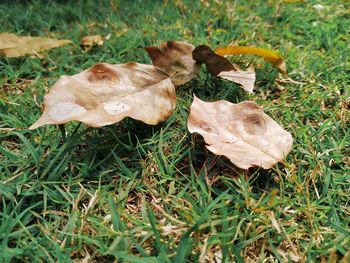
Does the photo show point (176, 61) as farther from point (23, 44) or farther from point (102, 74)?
point (23, 44)

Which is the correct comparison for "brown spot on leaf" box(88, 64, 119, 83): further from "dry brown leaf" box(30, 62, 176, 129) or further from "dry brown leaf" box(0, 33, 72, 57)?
"dry brown leaf" box(0, 33, 72, 57)

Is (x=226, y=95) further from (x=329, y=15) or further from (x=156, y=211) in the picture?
(x=329, y=15)

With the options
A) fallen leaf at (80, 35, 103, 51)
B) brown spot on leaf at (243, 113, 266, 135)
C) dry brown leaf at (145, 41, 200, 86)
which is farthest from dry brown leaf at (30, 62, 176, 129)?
fallen leaf at (80, 35, 103, 51)

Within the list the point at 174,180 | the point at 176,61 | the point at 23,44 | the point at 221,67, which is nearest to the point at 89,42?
the point at 23,44

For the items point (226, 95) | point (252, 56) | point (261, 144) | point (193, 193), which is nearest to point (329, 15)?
point (252, 56)

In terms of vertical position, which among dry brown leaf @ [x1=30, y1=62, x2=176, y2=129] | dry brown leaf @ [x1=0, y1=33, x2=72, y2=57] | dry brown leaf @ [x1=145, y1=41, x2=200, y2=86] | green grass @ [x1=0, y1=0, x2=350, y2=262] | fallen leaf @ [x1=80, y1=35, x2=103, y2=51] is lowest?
Answer: fallen leaf @ [x1=80, y1=35, x2=103, y2=51]
